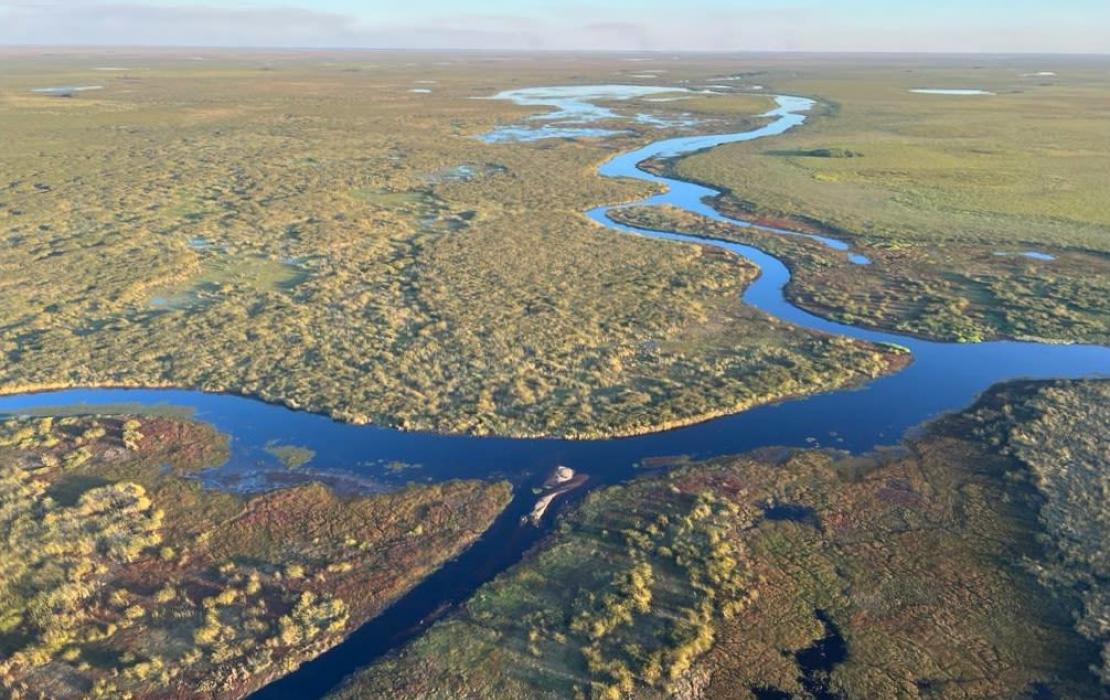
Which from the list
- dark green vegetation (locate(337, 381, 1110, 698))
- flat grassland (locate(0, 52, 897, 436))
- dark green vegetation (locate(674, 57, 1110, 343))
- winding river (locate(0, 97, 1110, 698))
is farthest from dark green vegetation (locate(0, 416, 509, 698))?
dark green vegetation (locate(674, 57, 1110, 343))

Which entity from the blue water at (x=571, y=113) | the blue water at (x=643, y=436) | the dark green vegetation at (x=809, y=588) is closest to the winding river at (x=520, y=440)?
the blue water at (x=643, y=436)

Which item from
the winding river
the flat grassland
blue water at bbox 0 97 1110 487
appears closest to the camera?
the winding river

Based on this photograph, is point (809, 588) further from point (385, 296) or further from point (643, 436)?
point (385, 296)

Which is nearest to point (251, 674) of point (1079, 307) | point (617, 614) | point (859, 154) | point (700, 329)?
point (617, 614)

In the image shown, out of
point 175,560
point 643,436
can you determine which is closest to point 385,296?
point 643,436

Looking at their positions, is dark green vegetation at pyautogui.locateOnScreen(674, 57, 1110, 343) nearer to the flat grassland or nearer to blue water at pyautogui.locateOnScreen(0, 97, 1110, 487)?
blue water at pyautogui.locateOnScreen(0, 97, 1110, 487)

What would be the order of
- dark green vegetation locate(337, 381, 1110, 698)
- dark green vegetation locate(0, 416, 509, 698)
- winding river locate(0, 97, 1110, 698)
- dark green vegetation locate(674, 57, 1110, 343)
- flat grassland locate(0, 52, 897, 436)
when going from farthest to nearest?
dark green vegetation locate(674, 57, 1110, 343) < flat grassland locate(0, 52, 897, 436) < winding river locate(0, 97, 1110, 698) < dark green vegetation locate(0, 416, 509, 698) < dark green vegetation locate(337, 381, 1110, 698)
